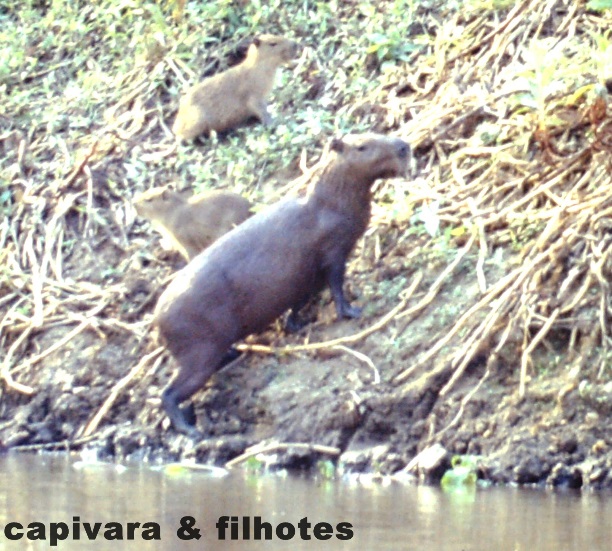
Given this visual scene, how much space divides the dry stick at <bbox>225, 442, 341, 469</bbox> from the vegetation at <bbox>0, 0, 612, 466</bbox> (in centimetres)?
53

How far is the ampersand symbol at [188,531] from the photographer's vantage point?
18.2 ft

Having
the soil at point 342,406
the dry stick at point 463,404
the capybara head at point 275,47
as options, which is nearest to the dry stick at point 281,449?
the soil at point 342,406

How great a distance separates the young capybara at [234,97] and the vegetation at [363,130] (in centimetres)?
13

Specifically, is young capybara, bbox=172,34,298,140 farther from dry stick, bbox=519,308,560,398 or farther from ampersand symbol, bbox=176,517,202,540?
ampersand symbol, bbox=176,517,202,540

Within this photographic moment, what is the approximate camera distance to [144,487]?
6809mm

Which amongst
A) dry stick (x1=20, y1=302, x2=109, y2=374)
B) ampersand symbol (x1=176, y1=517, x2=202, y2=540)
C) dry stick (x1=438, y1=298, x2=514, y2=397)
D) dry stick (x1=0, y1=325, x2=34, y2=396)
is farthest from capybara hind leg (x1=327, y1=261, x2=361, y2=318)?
ampersand symbol (x1=176, y1=517, x2=202, y2=540)

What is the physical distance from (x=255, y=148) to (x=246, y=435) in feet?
9.12

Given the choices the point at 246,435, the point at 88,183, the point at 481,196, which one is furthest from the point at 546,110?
the point at 88,183

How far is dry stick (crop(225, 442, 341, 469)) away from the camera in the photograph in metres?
7.59

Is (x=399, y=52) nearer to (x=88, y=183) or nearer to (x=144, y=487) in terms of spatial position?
(x=88, y=183)

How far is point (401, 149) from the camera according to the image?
8547 millimetres

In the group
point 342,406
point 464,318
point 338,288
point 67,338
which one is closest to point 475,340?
point 464,318

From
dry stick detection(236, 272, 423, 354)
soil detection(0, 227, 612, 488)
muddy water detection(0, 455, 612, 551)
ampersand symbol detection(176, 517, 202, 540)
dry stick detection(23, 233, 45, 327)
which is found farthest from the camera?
dry stick detection(23, 233, 45, 327)

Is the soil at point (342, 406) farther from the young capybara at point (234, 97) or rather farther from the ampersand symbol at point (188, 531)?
the ampersand symbol at point (188, 531)
